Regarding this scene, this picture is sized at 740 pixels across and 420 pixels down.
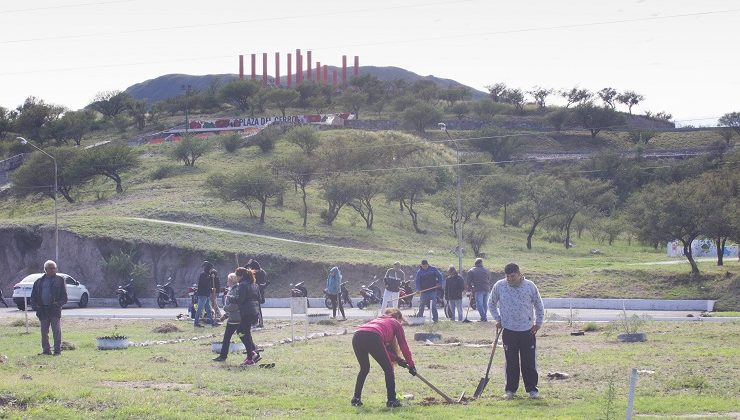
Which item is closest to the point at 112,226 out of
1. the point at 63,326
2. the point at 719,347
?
the point at 63,326

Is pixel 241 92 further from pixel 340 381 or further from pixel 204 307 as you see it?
pixel 340 381

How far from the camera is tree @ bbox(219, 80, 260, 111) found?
123 metres

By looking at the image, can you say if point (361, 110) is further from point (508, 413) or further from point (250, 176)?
point (508, 413)

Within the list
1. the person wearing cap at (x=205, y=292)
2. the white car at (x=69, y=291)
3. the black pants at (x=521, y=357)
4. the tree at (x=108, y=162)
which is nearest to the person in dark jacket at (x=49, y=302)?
the person wearing cap at (x=205, y=292)

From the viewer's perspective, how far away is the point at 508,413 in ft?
40.2

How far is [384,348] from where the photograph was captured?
13.1 meters

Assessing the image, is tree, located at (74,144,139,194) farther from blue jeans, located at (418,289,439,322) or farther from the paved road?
blue jeans, located at (418,289,439,322)

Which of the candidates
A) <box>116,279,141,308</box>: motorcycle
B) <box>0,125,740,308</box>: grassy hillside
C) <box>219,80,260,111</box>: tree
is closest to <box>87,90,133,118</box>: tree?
<box>219,80,260,111</box>: tree

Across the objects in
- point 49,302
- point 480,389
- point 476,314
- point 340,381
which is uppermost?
point 49,302

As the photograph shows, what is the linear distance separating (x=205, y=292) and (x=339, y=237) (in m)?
29.6

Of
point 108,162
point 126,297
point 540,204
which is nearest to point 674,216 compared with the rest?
point 540,204

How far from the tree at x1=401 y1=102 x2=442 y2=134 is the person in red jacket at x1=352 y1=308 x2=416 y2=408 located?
87.5 meters

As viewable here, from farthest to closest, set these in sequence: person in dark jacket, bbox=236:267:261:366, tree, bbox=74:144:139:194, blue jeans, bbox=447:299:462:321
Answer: tree, bbox=74:144:139:194
blue jeans, bbox=447:299:462:321
person in dark jacket, bbox=236:267:261:366

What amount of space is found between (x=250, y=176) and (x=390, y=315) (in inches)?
1812
